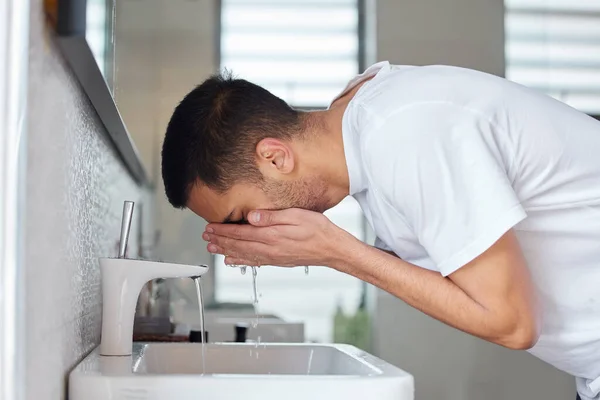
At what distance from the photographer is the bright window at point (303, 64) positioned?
3.33 meters

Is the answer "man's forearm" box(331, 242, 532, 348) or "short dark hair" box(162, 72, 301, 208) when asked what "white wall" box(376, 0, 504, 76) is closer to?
"short dark hair" box(162, 72, 301, 208)

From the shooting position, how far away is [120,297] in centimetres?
113

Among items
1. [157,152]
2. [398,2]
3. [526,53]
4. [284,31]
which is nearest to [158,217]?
[157,152]

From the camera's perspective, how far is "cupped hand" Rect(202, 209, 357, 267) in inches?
42.7

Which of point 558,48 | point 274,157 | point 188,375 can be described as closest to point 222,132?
point 274,157

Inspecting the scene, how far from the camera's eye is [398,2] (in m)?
3.35

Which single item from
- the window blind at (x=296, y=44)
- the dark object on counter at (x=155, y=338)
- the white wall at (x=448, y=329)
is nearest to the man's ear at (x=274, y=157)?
the dark object on counter at (x=155, y=338)

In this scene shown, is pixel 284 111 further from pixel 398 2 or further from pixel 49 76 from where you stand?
pixel 398 2

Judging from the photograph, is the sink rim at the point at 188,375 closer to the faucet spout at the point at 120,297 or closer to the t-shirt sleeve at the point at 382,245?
the faucet spout at the point at 120,297

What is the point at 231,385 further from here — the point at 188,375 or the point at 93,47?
the point at 93,47

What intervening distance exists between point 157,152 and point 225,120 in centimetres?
208

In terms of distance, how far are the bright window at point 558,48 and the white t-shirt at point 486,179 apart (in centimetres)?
254

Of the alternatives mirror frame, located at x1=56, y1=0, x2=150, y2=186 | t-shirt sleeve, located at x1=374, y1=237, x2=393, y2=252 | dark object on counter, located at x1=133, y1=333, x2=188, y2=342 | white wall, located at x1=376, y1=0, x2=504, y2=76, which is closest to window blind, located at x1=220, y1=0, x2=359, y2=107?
white wall, located at x1=376, y1=0, x2=504, y2=76

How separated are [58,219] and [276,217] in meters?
0.36
